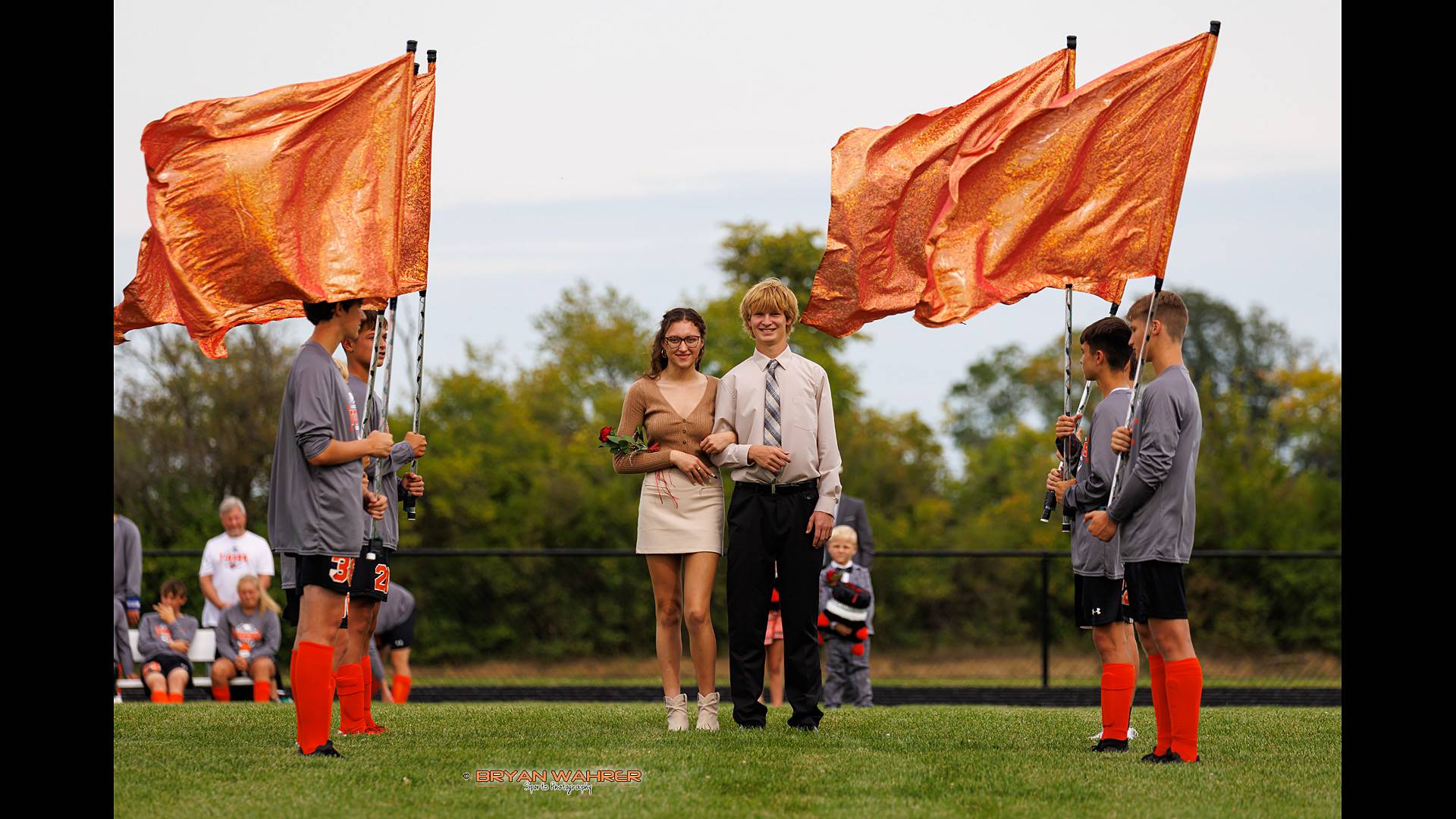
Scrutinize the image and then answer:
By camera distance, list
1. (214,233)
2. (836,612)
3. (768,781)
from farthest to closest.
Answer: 1. (836,612)
2. (214,233)
3. (768,781)

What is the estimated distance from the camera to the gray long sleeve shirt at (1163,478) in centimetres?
645

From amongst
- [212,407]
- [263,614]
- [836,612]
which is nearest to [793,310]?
[836,612]

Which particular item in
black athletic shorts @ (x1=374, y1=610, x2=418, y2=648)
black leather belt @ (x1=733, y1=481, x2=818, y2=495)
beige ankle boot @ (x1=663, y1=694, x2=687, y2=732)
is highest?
black leather belt @ (x1=733, y1=481, x2=818, y2=495)

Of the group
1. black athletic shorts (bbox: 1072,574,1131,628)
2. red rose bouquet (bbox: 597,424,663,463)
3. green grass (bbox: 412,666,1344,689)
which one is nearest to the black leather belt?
red rose bouquet (bbox: 597,424,663,463)

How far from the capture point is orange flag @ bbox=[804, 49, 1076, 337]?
24.9ft

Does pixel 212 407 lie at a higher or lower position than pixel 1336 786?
higher

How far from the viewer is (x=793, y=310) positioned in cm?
765

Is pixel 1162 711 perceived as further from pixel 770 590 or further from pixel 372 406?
pixel 372 406

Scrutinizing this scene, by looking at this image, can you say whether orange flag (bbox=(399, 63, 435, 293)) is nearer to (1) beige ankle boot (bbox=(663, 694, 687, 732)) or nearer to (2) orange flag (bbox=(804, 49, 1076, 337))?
(2) orange flag (bbox=(804, 49, 1076, 337))

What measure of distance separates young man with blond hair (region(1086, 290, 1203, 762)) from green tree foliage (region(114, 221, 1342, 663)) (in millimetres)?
14553

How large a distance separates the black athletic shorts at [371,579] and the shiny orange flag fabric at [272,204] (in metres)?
1.26
